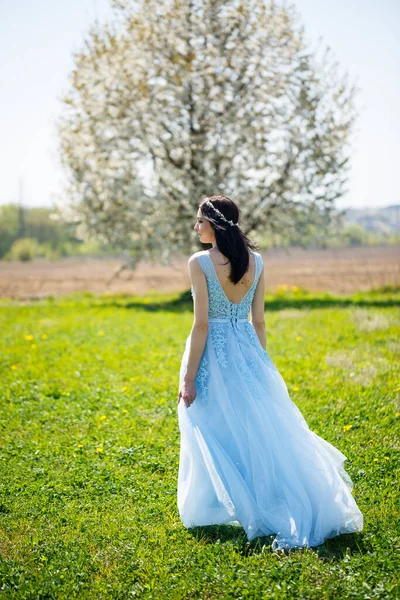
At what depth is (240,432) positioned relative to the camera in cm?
516

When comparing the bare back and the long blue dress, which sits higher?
the bare back

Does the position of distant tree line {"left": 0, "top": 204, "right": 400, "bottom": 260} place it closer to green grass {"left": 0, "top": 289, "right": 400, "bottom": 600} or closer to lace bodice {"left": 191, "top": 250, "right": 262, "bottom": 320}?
green grass {"left": 0, "top": 289, "right": 400, "bottom": 600}

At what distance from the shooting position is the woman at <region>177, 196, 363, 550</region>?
491cm

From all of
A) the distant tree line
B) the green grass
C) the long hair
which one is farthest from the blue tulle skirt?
the distant tree line

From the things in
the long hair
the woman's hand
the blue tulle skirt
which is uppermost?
the long hair

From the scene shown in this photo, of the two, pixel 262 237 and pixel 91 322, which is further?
pixel 262 237

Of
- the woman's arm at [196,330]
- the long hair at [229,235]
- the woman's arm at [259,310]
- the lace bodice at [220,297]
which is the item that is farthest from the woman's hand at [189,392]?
the long hair at [229,235]

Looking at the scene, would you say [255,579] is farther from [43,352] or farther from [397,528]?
[43,352]

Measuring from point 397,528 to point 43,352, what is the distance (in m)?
9.47

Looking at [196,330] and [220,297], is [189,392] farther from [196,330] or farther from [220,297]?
[220,297]

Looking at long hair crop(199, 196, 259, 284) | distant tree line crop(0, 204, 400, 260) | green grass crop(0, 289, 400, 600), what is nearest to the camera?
green grass crop(0, 289, 400, 600)

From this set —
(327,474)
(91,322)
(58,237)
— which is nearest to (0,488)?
(327,474)

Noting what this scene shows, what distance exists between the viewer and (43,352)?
1287 cm

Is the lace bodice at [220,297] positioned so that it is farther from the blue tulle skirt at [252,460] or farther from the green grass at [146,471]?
the green grass at [146,471]
